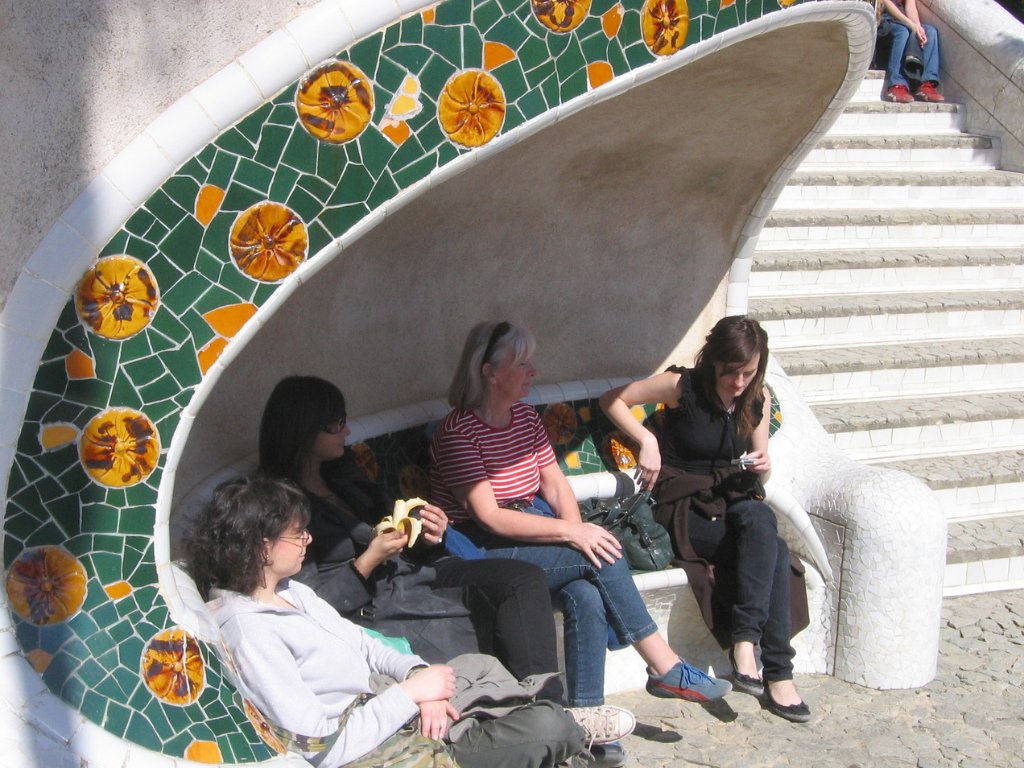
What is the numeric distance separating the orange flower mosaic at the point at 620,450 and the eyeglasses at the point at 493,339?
2.78ft

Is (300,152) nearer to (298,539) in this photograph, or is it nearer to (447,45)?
(447,45)

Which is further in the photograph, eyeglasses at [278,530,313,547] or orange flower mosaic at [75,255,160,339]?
eyeglasses at [278,530,313,547]

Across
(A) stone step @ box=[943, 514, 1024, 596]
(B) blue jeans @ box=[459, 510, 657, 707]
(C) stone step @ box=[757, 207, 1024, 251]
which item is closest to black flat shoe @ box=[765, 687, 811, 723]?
(B) blue jeans @ box=[459, 510, 657, 707]

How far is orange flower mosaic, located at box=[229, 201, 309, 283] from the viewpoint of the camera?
2674 millimetres

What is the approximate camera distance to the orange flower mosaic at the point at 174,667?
264cm

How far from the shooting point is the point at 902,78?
783 cm

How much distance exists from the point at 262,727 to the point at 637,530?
1.57 meters

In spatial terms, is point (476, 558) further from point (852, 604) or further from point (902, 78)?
point (902, 78)

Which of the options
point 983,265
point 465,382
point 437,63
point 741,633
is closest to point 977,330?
point 983,265

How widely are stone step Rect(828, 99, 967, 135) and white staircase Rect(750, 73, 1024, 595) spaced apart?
0.01 meters

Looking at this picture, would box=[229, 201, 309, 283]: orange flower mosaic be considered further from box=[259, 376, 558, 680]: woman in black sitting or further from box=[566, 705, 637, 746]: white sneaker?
box=[566, 705, 637, 746]: white sneaker

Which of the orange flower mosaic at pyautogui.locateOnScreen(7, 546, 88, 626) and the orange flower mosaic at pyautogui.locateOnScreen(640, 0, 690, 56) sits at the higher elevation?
the orange flower mosaic at pyautogui.locateOnScreen(640, 0, 690, 56)

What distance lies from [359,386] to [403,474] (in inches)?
15.0

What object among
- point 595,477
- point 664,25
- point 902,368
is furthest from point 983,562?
point 664,25
